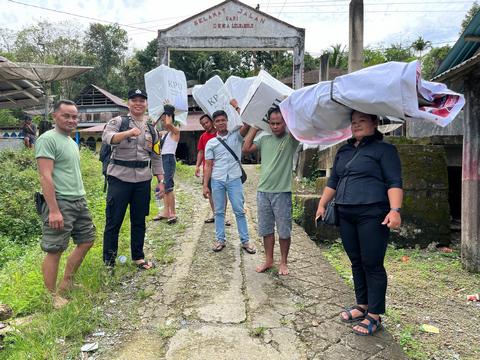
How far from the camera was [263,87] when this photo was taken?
11.9 ft

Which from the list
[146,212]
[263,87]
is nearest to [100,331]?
[146,212]

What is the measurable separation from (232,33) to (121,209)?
790 cm

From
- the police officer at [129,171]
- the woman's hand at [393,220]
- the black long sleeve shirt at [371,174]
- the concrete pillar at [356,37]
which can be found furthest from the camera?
the concrete pillar at [356,37]

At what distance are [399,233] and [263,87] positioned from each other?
11.8 ft

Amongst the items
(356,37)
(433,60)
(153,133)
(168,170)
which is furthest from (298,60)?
(433,60)

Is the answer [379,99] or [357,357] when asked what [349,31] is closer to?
[379,99]

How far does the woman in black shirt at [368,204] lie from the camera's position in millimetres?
2723

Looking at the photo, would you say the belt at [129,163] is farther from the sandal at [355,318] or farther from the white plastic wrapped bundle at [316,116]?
the sandal at [355,318]

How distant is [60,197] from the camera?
3201mm

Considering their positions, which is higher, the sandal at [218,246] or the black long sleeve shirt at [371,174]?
the black long sleeve shirt at [371,174]

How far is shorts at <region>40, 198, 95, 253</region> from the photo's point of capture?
3133mm

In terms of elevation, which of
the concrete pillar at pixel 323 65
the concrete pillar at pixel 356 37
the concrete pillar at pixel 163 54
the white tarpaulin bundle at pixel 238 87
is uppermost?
the concrete pillar at pixel 163 54

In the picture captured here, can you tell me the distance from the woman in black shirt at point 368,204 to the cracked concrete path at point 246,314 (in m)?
0.26

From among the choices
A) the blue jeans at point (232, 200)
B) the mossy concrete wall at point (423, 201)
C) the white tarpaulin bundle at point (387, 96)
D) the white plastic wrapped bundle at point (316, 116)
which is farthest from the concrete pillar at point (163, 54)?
the white tarpaulin bundle at point (387, 96)
